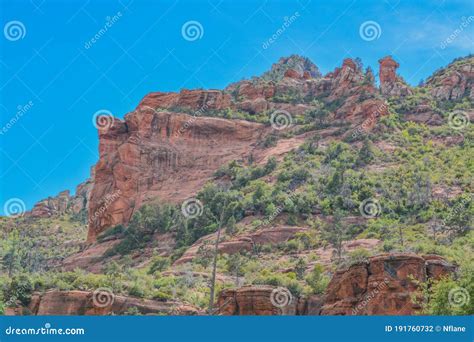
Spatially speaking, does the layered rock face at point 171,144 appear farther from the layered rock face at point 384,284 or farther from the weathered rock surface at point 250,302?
the layered rock face at point 384,284

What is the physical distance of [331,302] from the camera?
117 ft

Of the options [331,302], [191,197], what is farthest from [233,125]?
[331,302]
